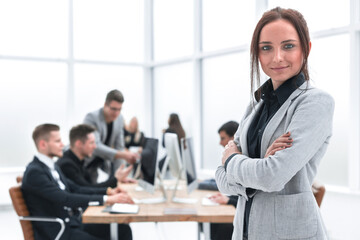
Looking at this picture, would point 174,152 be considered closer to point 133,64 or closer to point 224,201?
point 224,201

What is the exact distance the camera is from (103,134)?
4.88 meters

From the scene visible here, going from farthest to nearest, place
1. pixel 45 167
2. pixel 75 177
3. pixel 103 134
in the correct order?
1. pixel 103 134
2. pixel 75 177
3. pixel 45 167

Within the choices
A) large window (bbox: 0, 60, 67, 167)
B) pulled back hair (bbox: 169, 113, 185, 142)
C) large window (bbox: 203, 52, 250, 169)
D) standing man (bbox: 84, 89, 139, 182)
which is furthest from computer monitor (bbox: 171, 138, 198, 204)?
large window (bbox: 0, 60, 67, 167)

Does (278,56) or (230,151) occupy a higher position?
(278,56)

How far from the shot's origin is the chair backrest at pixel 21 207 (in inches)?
107

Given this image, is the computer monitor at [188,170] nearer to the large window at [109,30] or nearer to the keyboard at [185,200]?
the keyboard at [185,200]

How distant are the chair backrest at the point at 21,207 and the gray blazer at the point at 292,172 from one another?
195cm

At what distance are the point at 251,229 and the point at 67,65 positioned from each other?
607cm

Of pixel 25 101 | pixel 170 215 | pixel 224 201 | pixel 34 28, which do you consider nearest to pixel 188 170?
pixel 224 201

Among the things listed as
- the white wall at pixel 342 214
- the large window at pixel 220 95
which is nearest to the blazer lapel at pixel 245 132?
the white wall at pixel 342 214

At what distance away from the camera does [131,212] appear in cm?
266

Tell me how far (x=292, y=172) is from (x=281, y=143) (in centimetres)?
9

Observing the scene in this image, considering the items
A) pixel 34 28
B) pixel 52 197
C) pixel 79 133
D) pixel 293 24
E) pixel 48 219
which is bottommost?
pixel 48 219

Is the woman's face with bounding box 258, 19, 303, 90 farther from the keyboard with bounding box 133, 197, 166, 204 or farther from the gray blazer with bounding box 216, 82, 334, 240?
the keyboard with bounding box 133, 197, 166, 204
